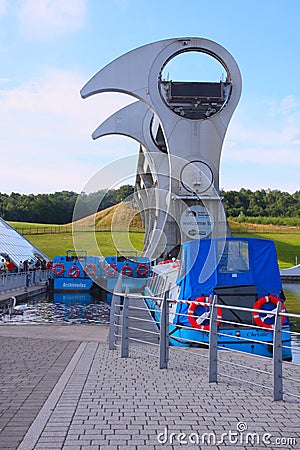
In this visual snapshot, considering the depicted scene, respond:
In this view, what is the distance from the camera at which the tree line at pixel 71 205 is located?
82.6 meters

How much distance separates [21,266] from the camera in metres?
36.6

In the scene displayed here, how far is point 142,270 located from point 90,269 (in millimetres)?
3375

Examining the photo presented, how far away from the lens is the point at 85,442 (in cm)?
489

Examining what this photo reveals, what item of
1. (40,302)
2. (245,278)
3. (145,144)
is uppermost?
(145,144)

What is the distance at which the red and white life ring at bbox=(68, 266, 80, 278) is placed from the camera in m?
35.4

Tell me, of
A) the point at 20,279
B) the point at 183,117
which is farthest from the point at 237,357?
the point at 183,117

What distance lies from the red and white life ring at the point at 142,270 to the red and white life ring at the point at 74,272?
3.78m

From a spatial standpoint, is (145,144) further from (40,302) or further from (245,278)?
(245,278)

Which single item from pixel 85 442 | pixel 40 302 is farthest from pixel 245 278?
pixel 40 302

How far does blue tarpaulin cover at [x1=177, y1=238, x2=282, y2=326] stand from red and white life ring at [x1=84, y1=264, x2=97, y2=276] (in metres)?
23.5

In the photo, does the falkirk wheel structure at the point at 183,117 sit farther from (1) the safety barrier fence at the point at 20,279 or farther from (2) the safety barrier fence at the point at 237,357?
(2) the safety barrier fence at the point at 237,357

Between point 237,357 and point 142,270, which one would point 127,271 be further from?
point 237,357

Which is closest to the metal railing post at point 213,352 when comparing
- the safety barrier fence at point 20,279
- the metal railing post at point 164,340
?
the metal railing post at point 164,340

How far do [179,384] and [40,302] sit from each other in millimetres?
20007
